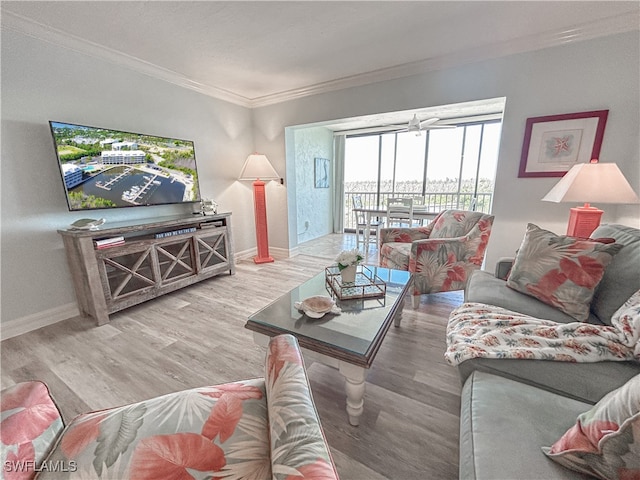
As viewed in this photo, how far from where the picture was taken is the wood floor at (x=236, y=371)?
43.3 inches

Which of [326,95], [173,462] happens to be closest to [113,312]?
[173,462]

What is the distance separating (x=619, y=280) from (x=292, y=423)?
1628mm

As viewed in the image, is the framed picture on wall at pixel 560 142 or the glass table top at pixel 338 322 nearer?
the glass table top at pixel 338 322

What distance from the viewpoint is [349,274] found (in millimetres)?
1675

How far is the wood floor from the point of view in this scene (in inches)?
43.3

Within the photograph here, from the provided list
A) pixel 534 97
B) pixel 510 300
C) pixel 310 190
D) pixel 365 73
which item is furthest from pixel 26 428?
pixel 310 190

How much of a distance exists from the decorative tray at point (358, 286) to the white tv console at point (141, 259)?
1679 mm

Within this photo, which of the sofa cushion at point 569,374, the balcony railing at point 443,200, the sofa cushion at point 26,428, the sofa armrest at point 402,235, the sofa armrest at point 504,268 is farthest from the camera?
the balcony railing at point 443,200

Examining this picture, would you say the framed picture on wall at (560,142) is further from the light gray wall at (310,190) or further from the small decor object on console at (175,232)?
the small decor object on console at (175,232)

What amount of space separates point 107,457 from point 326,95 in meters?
3.51

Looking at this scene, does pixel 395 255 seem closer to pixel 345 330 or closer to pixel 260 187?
pixel 345 330

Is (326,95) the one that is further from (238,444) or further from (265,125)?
(238,444)

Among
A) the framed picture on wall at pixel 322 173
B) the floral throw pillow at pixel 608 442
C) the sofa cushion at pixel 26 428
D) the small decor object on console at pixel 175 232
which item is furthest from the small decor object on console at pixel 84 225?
the framed picture on wall at pixel 322 173

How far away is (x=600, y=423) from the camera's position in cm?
57
